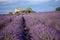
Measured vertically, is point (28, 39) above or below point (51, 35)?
below

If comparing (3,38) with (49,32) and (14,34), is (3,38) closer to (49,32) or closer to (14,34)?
(14,34)

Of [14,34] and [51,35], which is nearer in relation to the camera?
[51,35]

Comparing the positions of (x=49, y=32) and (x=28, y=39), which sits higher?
(x=49, y=32)

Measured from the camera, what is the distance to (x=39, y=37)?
2.63m

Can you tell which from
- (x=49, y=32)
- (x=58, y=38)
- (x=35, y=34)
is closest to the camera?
(x=58, y=38)

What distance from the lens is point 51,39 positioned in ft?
7.92

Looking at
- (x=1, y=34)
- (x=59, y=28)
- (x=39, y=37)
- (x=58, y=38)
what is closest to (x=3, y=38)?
(x=1, y=34)

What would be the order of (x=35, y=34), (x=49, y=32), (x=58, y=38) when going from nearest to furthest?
(x=58, y=38) → (x=49, y=32) → (x=35, y=34)

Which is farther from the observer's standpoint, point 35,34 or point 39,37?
point 35,34

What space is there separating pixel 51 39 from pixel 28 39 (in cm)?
64

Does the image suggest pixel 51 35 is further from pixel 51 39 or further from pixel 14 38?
pixel 14 38

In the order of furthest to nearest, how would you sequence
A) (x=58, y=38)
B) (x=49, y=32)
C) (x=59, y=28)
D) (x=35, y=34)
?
(x=59, y=28) < (x=35, y=34) < (x=49, y=32) < (x=58, y=38)

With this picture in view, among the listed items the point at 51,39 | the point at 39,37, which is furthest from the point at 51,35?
the point at 39,37

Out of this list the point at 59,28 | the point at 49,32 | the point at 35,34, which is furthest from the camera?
the point at 59,28
